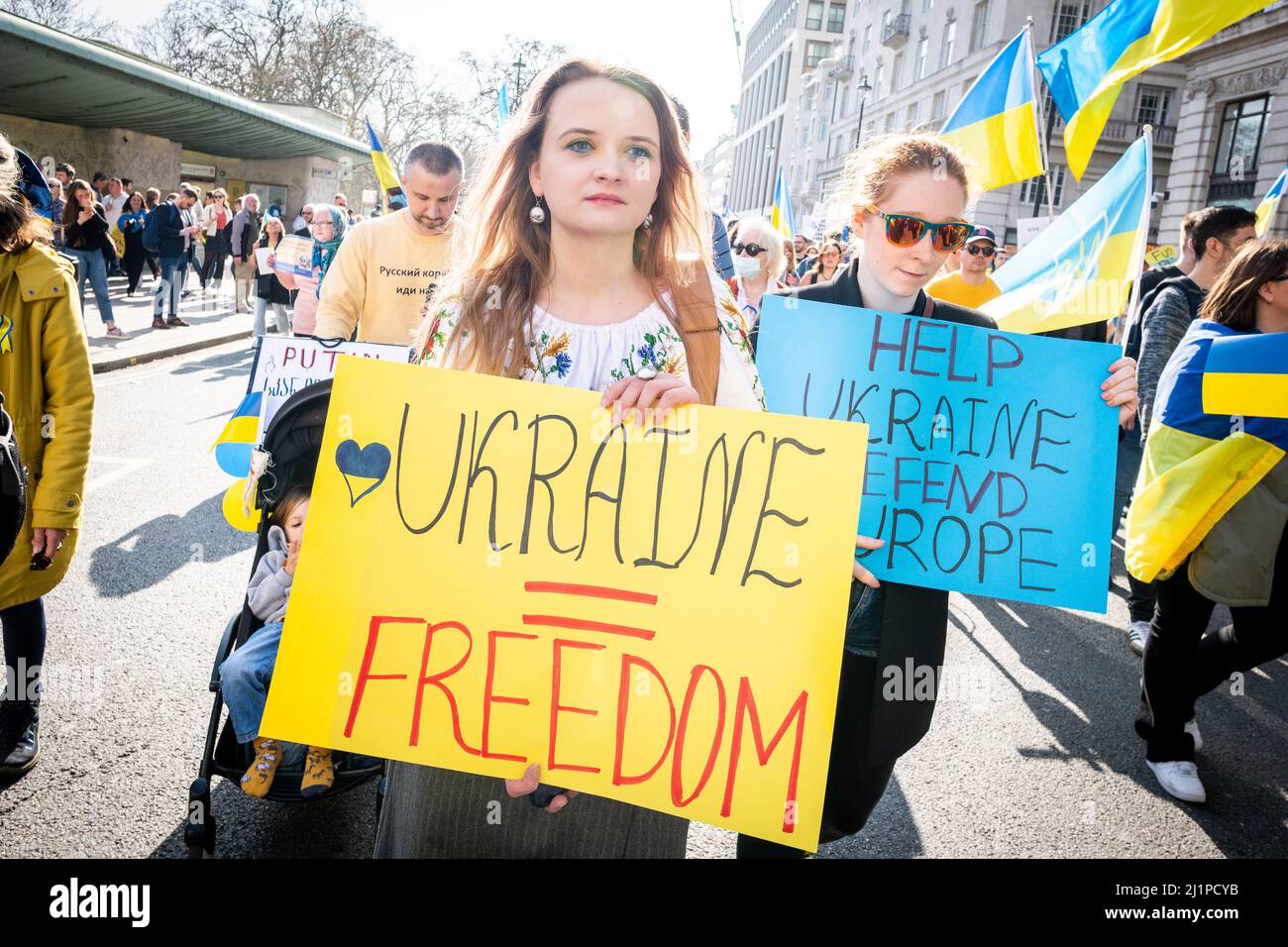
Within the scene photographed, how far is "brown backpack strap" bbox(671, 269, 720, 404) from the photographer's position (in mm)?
1754

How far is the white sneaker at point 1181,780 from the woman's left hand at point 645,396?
296 cm

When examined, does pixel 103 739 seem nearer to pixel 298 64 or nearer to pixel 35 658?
pixel 35 658

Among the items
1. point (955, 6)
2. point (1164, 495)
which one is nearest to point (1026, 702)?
point (1164, 495)

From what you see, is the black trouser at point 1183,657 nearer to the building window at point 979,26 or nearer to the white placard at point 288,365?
the white placard at point 288,365

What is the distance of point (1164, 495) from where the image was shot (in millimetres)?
3258

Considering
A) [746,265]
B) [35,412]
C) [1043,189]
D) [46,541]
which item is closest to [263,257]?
[746,265]

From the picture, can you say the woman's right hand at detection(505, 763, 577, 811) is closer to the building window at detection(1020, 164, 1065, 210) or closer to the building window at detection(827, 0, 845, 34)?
the building window at detection(1020, 164, 1065, 210)

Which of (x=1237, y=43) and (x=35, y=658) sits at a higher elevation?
(x=1237, y=43)

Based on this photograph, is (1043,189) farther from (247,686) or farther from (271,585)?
(247,686)

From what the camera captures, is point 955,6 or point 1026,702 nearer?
point 1026,702

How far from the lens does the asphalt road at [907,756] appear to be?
272 cm

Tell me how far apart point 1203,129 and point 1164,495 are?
30.6m

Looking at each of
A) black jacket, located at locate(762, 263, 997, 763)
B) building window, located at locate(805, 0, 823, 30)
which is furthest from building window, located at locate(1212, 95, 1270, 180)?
building window, located at locate(805, 0, 823, 30)

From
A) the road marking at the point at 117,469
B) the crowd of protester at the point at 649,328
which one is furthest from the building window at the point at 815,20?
the crowd of protester at the point at 649,328
